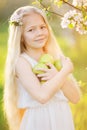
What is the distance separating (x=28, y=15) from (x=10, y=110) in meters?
0.42

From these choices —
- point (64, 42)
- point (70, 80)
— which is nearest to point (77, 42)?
point (64, 42)

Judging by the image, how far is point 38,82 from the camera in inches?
70.7

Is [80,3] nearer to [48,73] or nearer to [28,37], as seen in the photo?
[28,37]

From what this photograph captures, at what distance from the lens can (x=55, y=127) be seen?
1835 millimetres

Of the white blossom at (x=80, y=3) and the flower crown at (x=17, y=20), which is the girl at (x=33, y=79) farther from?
the white blossom at (x=80, y=3)

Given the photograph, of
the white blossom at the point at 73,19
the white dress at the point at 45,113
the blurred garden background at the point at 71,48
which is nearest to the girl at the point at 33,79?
the white dress at the point at 45,113

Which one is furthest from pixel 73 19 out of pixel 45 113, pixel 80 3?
pixel 45 113

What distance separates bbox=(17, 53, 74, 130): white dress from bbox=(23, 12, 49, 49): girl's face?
69 mm

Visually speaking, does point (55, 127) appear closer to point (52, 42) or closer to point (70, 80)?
point (70, 80)

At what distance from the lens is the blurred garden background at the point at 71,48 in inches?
110

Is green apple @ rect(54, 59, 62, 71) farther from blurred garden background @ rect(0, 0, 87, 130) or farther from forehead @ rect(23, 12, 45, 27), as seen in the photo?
blurred garden background @ rect(0, 0, 87, 130)

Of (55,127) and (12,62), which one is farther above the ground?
(12,62)

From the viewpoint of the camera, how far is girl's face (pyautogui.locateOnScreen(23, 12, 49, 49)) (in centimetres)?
187

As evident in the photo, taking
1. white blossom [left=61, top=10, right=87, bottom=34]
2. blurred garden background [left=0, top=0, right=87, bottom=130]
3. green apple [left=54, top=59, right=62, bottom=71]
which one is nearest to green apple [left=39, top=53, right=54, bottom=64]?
green apple [left=54, top=59, right=62, bottom=71]
